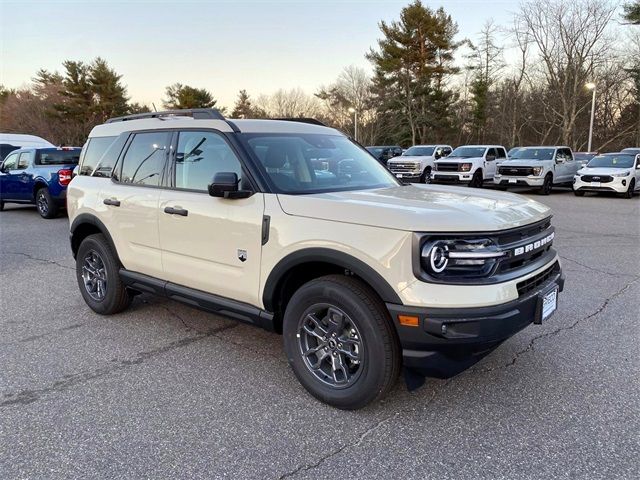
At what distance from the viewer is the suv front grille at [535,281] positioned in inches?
114

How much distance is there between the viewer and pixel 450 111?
4772 centimetres

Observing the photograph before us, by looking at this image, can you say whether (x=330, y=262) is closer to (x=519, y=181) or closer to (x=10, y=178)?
(x=10, y=178)

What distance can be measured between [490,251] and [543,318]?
2.15ft

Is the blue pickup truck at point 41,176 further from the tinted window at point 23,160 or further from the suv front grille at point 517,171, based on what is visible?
the suv front grille at point 517,171

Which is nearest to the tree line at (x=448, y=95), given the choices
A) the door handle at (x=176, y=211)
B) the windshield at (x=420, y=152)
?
the windshield at (x=420, y=152)

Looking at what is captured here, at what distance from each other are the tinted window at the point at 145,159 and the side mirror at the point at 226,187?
1080mm

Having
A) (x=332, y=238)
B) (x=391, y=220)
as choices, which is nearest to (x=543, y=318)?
(x=391, y=220)

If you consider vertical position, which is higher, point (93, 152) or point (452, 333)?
point (93, 152)

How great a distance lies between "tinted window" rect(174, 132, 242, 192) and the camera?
3.71m

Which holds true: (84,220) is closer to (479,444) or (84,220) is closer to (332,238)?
(332,238)

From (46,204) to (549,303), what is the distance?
1254 centimetres

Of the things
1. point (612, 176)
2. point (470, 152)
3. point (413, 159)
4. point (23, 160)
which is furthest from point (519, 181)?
point (23, 160)

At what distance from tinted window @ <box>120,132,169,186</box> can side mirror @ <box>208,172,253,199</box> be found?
1.08 meters

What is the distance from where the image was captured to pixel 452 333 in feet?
8.69
